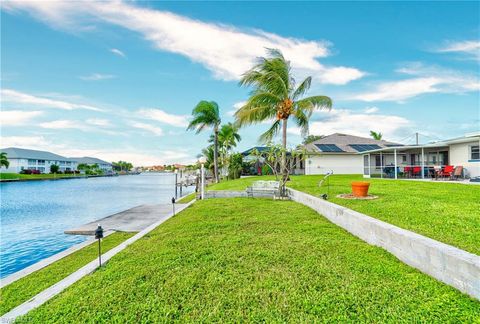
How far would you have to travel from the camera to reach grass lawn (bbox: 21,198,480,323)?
2.79m

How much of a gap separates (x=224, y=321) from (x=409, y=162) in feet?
82.6

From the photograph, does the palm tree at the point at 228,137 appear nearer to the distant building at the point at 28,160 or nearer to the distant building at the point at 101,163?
the distant building at the point at 28,160

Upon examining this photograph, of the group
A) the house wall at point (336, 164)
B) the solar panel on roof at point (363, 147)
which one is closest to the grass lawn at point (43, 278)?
the house wall at point (336, 164)

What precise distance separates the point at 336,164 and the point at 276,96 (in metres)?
15.8

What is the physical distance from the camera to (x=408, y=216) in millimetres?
5734

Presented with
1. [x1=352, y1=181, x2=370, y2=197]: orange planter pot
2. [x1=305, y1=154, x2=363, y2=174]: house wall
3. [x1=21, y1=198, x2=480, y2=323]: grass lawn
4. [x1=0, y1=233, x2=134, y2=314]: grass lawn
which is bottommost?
[x1=0, y1=233, x2=134, y2=314]: grass lawn

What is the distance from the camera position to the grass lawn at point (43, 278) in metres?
4.14

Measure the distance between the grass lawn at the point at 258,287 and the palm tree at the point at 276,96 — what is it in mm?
10299

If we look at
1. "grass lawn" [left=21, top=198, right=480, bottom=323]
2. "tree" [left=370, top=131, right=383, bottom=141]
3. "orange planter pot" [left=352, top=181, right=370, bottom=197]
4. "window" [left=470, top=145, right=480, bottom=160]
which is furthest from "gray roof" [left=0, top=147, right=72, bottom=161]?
"window" [left=470, top=145, right=480, bottom=160]

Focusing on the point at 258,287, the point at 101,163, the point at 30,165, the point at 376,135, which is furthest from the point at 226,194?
the point at 101,163

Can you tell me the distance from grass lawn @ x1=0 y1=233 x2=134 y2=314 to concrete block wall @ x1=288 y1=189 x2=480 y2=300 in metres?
6.10

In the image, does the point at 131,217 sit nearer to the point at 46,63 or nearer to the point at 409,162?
the point at 46,63

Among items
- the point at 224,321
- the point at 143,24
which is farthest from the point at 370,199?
the point at 143,24

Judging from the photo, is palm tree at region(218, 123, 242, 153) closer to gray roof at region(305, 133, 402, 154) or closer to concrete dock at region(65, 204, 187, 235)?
gray roof at region(305, 133, 402, 154)
